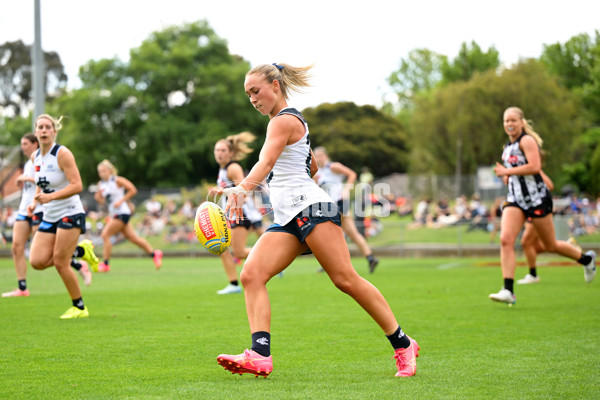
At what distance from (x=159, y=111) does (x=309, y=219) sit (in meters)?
54.8

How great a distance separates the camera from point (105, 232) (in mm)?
15891

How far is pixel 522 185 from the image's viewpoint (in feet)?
32.7

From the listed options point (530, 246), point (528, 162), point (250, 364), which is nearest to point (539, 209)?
point (528, 162)

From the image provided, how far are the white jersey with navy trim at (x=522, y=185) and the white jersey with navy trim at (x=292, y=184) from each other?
5097 mm

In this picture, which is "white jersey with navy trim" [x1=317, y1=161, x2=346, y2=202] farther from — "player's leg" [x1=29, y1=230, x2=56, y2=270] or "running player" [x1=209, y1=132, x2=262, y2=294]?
"player's leg" [x1=29, y1=230, x2=56, y2=270]

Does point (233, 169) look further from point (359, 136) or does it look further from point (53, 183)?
point (359, 136)

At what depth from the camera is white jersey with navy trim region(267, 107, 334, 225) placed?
545cm

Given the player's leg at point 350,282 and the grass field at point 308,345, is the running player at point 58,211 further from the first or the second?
the player's leg at point 350,282

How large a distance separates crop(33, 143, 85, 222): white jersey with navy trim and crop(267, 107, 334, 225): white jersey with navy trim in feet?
14.0

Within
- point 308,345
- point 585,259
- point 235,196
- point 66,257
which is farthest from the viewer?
point 585,259

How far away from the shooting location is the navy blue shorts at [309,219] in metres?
5.38

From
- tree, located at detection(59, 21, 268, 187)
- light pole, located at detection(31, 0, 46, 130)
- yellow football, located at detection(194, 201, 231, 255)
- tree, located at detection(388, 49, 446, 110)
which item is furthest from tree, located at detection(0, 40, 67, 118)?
yellow football, located at detection(194, 201, 231, 255)

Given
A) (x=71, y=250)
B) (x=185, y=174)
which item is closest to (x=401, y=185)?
(x=185, y=174)

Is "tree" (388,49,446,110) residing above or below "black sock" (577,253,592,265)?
above
